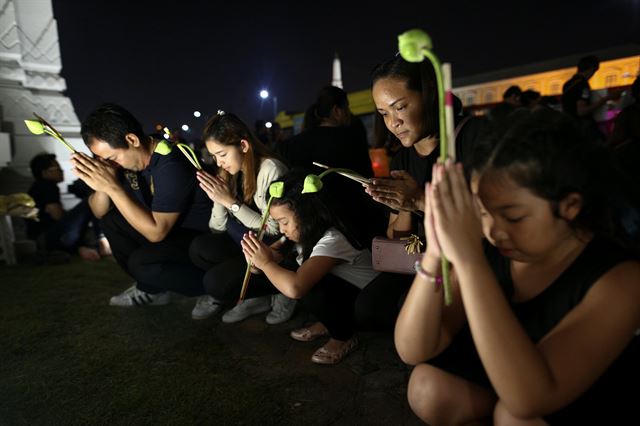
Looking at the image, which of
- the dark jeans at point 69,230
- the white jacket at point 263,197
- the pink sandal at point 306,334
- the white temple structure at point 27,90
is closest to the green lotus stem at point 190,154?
the white jacket at point 263,197

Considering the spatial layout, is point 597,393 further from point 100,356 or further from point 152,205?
point 152,205

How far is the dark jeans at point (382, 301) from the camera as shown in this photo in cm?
201

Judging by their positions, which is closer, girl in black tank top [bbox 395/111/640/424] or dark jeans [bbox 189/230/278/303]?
girl in black tank top [bbox 395/111/640/424]

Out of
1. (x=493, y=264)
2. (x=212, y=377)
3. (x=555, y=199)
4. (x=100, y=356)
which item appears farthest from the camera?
(x=100, y=356)

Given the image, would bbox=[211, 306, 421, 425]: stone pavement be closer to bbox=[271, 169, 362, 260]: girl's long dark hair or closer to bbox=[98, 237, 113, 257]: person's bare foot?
bbox=[271, 169, 362, 260]: girl's long dark hair

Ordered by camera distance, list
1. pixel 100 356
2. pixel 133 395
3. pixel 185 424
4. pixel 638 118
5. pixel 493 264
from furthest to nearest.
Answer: pixel 638 118
pixel 100 356
pixel 133 395
pixel 185 424
pixel 493 264

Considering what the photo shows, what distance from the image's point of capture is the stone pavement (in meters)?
1.75

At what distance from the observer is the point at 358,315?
209cm

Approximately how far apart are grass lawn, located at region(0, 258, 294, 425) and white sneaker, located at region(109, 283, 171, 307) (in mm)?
77

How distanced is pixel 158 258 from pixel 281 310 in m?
0.98

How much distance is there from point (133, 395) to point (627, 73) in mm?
23707

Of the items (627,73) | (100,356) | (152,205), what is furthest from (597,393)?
(627,73)

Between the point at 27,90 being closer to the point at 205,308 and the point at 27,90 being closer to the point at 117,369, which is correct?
the point at 205,308

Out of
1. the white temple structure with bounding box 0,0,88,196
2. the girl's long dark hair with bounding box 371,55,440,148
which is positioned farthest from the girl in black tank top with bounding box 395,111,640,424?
the white temple structure with bounding box 0,0,88,196
